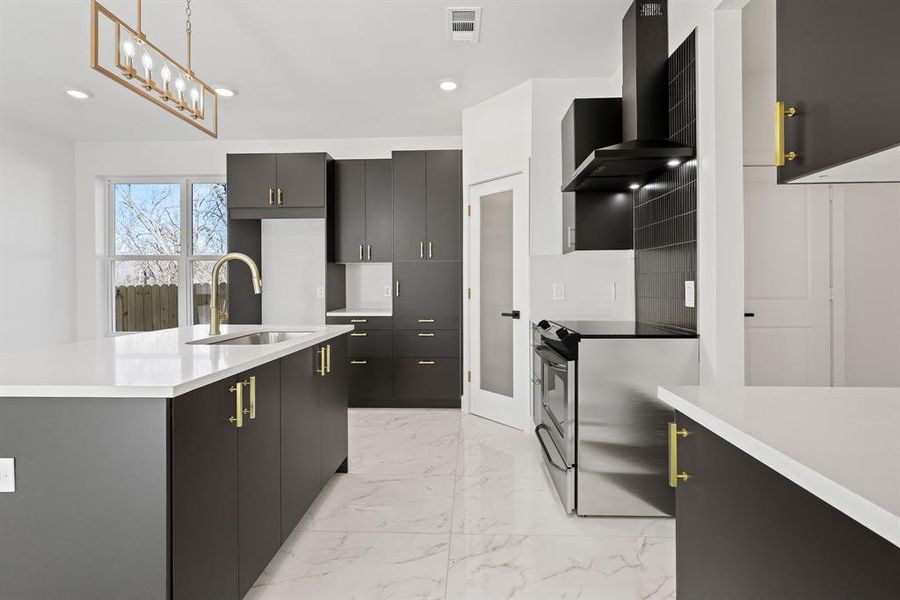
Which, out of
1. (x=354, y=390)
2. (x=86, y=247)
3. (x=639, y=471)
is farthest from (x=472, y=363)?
(x=86, y=247)

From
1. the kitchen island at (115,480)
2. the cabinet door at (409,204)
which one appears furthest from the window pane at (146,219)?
the kitchen island at (115,480)

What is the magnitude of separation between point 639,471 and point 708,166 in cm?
145

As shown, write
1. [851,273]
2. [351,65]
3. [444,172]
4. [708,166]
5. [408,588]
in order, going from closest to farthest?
1. [408,588]
2. [708,166]
3. [851,273]
4. [351,65]
5. [444,172]

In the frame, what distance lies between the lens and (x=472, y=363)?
4.74 meters

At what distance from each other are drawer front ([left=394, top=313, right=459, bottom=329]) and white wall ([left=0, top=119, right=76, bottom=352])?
11.9ft

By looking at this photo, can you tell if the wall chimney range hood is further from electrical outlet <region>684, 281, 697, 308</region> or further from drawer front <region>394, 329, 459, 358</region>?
drawer front <region>394, 329, 459, 358</region>

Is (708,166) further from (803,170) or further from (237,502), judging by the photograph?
(237,502)

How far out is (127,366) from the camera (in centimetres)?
158

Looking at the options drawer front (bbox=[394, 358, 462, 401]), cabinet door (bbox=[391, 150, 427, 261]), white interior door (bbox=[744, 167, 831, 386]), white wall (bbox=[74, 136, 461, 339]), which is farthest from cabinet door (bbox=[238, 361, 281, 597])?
white wall (bbox=[74, 136, 461, 339])

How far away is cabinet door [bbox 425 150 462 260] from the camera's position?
502cm

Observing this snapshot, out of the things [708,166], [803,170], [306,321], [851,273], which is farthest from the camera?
[306,321]

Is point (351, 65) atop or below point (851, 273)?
atop

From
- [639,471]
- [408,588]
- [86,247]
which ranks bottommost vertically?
[408,588]

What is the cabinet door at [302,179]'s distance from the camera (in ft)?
16.8
